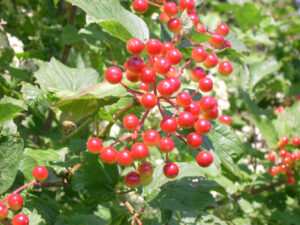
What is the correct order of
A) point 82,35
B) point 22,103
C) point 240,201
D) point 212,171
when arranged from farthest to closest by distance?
point 240,201, point 212,171, point 82,35, point 22,103

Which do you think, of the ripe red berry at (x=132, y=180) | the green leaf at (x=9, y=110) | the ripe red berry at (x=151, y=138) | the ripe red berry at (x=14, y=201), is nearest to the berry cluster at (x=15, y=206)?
the ripe red berry at (x=14, y=201)

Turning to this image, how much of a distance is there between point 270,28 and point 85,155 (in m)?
2.11

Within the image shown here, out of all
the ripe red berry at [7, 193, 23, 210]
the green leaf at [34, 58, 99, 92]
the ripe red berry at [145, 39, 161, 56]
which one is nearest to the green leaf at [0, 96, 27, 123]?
the green leaf at [34, 58, 99, 92]

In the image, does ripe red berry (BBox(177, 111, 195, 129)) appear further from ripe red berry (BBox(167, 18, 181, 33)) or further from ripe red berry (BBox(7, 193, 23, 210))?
ripe red berry (BBox(7, 193, 23, 210))

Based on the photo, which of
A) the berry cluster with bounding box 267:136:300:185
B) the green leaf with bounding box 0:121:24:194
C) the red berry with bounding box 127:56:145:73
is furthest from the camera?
the berry cluster with bounding box 267:136:300:185

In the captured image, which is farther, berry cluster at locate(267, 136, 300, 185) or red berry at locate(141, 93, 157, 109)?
berry cluster at locate(267, 136, 300, 185)

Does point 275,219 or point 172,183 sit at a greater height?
point 172,183

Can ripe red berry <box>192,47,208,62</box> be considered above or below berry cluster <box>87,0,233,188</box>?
above

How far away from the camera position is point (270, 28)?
9.14ft

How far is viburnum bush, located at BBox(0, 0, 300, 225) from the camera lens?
42.3 inches

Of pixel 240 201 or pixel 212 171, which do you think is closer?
pixel 212 171

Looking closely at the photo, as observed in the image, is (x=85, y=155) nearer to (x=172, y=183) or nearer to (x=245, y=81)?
(x=172, y=183)

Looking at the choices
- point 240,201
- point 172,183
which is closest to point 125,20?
point 172,183

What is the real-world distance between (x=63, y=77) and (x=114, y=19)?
0.54 metres
